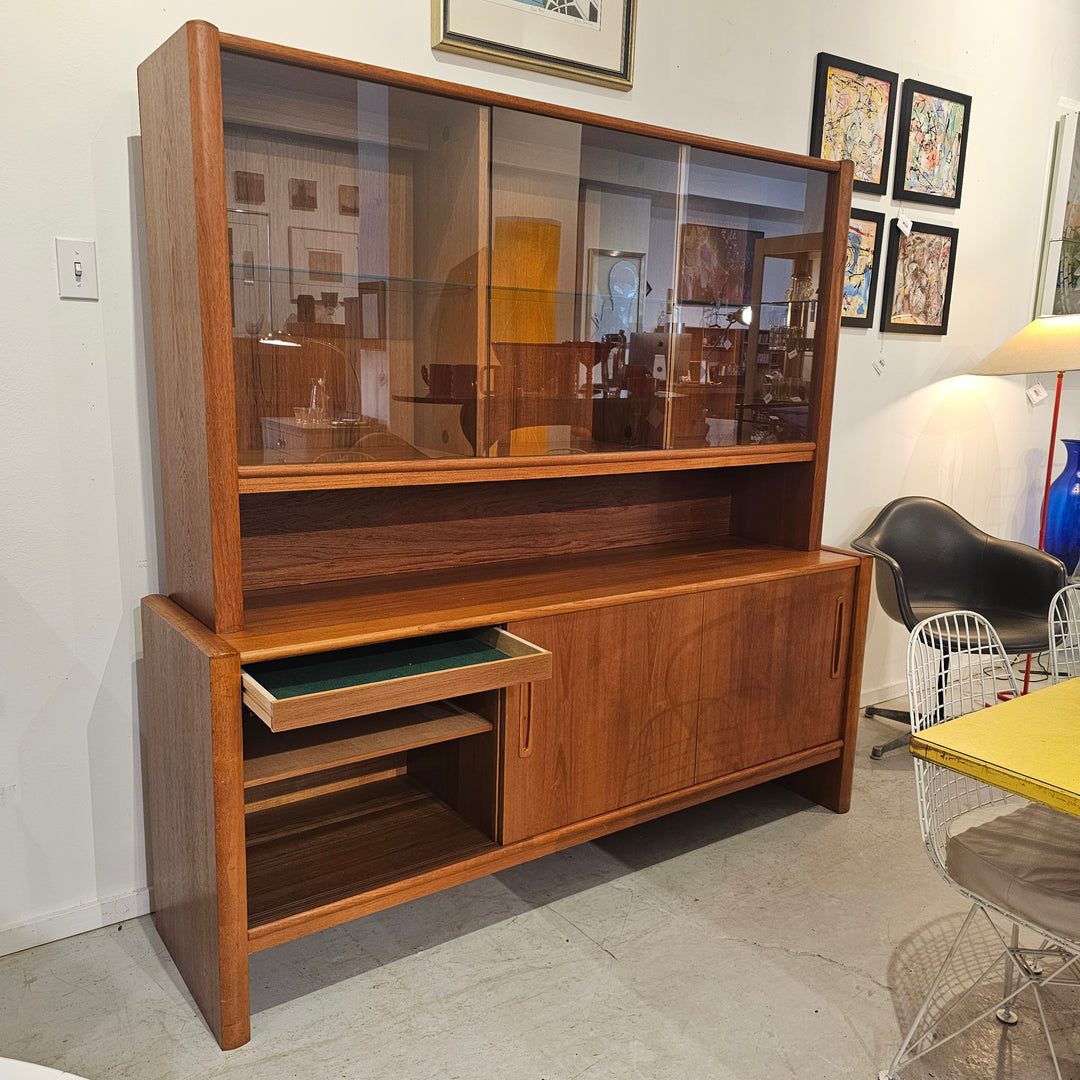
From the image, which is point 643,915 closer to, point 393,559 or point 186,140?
point 393,559

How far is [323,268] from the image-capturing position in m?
1.88

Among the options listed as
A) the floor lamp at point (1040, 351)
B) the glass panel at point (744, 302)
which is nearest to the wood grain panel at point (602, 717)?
the glass panel at point (744, 302)

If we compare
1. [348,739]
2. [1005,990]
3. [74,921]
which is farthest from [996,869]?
[74,921]

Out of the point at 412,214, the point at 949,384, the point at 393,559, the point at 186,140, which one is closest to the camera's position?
the point at 186,140

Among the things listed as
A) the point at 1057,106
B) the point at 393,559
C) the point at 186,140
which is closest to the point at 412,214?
the point at 186,140

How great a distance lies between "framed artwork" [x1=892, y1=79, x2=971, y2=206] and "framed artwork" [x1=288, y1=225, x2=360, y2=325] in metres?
2.35

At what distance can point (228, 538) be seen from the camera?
71.2 inches

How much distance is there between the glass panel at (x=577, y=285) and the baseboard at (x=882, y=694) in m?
1.83

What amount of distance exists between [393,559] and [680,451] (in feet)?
2.60

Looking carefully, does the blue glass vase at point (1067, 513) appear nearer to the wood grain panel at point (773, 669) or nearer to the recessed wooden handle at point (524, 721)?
the wood grain panel at point (773, 669)

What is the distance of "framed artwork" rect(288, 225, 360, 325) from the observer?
72.8 inches

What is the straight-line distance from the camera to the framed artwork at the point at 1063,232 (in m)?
3.95

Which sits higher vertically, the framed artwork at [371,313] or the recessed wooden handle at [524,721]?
the framed artwork at [371,313]

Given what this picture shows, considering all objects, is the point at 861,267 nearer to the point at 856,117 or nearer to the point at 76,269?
the point at 856,117
